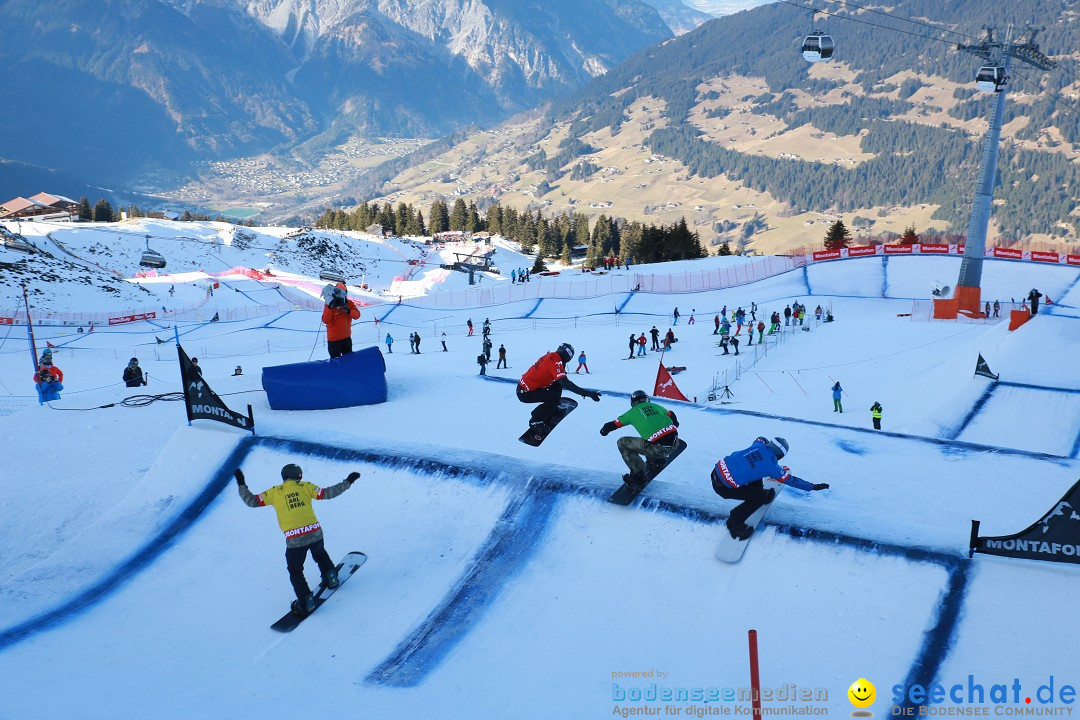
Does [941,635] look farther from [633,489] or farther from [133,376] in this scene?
[133,376]

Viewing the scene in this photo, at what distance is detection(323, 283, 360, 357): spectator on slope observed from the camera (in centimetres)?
1396

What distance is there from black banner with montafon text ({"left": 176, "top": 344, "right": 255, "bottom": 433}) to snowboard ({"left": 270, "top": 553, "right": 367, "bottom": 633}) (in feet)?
13.4

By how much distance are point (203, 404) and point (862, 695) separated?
10169mm

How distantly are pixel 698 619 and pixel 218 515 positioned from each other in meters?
6.51

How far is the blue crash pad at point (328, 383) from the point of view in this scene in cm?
1384

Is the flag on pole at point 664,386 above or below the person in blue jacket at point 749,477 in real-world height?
below

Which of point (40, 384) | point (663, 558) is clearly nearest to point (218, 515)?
point (663, 558)

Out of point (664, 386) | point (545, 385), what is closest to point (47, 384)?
point (545, 385)

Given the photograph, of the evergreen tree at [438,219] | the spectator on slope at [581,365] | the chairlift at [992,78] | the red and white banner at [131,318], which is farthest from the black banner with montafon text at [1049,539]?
the evergreen tree at [438,219]

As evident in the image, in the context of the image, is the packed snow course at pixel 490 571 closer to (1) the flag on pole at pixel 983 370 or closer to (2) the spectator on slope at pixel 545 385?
(2) the spectator on slope at pixel 545 385

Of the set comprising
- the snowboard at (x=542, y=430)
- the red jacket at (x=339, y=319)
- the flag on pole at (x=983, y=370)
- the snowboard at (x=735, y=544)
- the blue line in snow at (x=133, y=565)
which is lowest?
the flag on pole at (x=983, y=370)

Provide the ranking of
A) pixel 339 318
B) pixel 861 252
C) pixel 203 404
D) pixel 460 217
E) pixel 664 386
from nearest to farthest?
pixel 203 404 → pixel 339 318 → pixel 664 386 → pixel 861 252 → pixel 460 217

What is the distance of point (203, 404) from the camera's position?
12508 mm

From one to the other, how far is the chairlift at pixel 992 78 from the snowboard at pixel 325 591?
1286 inches
